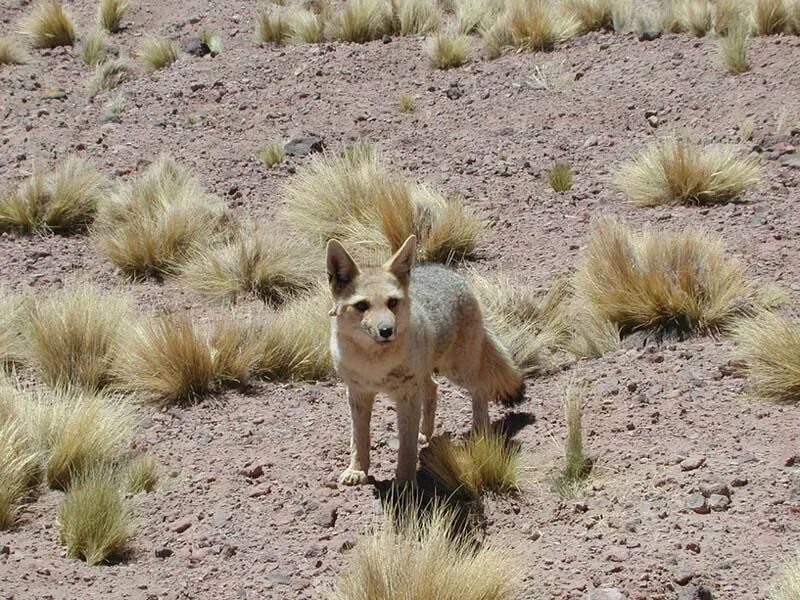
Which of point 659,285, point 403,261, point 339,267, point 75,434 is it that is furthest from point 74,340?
point 659,285

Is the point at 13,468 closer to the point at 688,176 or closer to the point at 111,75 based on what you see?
the point at 688,176

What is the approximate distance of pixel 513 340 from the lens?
27.7 ft

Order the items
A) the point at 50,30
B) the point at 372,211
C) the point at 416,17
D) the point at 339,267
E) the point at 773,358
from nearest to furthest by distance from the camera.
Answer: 1. the point at 339,267
2. the point at 773,358
3. the point at 372,211
4. the point at 416,17
5. the point at 50,30

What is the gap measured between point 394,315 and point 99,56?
11293 millimetres

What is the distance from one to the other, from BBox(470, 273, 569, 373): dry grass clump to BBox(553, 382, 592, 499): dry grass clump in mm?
1736

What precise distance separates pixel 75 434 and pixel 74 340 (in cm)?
165

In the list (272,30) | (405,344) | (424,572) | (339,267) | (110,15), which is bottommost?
(424,572)

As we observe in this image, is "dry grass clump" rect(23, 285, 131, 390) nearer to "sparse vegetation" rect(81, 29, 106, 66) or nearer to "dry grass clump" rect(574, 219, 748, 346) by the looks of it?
"dry grass clump" rect(574, 219, 748, 346)

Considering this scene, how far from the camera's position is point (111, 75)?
15.3 meters

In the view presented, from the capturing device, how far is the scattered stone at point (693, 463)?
20.4 feet

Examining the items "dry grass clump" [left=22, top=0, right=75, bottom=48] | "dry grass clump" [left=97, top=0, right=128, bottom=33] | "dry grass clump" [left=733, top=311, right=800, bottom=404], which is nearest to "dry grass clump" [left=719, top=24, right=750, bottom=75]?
"dry grass clump" [left=733, top=311, right=800, bottom=404]

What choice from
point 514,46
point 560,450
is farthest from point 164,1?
point 560,450

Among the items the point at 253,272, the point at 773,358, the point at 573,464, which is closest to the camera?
the point at 573,464

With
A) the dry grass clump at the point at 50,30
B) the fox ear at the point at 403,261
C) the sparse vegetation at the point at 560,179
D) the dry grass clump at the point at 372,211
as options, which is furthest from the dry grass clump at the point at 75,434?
the dry grass clump at the point at 50,30
